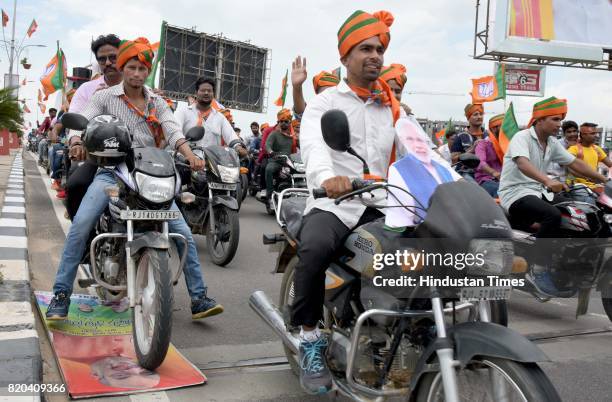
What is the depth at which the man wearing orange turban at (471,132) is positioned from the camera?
30.4 feet

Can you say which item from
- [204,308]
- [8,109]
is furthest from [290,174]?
[204,308]

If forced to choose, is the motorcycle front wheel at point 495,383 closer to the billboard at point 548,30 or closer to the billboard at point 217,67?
the billboard at point 548,30

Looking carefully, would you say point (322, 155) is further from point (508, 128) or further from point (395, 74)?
point (508, 128)

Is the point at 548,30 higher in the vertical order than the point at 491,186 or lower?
higher

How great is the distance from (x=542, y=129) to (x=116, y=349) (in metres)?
4.01

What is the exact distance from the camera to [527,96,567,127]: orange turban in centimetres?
542

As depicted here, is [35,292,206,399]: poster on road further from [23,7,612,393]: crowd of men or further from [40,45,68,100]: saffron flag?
[40,45,68,100]: saffron flag

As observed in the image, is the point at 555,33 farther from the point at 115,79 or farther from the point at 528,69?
the point at 115,79

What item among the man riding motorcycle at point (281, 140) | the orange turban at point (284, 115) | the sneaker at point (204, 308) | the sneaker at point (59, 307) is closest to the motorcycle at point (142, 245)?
the sneaker at point (59, 307)

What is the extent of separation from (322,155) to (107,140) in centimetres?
153

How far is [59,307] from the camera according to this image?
13.0 feet

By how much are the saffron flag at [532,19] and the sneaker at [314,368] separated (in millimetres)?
19939

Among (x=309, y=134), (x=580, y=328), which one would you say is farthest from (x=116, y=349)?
(x=580, y=328)

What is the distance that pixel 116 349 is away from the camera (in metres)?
3.79
